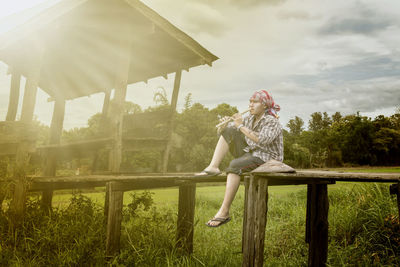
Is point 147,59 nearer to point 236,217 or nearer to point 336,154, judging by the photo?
point 236,217

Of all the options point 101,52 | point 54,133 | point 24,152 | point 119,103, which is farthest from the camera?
point 54,133

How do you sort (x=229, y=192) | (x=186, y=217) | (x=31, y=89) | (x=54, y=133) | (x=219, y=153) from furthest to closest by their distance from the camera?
(x=54, y=133)
(x=31, y=89)
(x=186, y=217)
(x=219, y=153)
(x=229, y=192)

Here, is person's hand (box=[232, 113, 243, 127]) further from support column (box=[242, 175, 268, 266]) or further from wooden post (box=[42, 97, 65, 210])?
wooden post (box=[42, 97, 65, 210])

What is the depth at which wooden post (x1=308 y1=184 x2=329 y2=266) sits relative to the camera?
16.3ft

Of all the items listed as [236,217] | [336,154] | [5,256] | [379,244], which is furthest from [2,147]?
[336,154]

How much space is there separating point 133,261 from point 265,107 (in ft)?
10.0

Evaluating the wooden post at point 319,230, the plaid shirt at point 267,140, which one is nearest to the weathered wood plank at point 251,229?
the plaid shirt at point 267,140

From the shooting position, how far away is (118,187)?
459cm

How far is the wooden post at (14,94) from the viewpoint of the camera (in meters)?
9.88

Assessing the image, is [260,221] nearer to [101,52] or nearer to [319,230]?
[319,230]

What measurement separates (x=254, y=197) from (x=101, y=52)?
631 cm

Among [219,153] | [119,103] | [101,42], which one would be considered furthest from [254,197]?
[101,42]

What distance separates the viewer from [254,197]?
3.54 meters

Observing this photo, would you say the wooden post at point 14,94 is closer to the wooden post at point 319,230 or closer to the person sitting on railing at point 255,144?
the person sitting on railing at point 255,144
